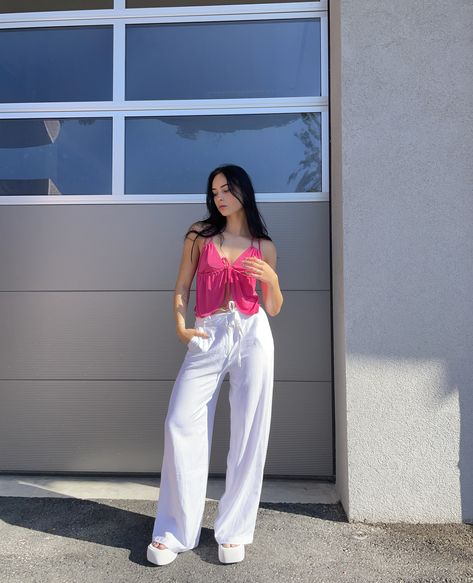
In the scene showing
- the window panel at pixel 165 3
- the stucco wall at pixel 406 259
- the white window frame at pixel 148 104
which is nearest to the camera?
the stucco wall at pixel 406 259

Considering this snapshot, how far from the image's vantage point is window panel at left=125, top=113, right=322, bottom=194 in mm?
3432

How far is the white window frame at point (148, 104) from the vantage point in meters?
3.43

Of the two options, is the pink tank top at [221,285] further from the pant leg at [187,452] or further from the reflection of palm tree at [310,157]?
the reflection of palm tree at [310,157]

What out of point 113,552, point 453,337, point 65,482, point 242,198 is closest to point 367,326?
→ point 453,337

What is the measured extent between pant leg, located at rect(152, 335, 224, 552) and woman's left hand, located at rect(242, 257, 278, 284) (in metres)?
0.39

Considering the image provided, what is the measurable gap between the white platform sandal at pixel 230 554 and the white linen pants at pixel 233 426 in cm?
4

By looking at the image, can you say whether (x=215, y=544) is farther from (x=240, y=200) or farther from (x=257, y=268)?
(x=240, y=200)

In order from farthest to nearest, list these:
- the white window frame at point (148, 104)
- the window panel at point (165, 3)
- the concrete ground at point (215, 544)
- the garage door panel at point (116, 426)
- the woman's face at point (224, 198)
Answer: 1. the window panel at point (165, 3)
2. the white window frame at point (148, 104)
3. the garage door panel at point (116, 426)
4. the woman's face at point (224, 198)
5. the concrete ground at point (215, 544)

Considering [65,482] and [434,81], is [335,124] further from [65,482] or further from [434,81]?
[65,482]

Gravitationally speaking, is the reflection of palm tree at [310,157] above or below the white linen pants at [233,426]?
above

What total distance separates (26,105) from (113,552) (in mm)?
2921

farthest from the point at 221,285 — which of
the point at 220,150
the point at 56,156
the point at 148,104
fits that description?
the point at 56,156

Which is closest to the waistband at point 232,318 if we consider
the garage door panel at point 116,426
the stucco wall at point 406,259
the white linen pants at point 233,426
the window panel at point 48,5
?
the white linen pants at point 233,426

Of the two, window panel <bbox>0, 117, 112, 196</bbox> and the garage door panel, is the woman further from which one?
window panel <bbox>0, 117, 112, 196</bbox>
